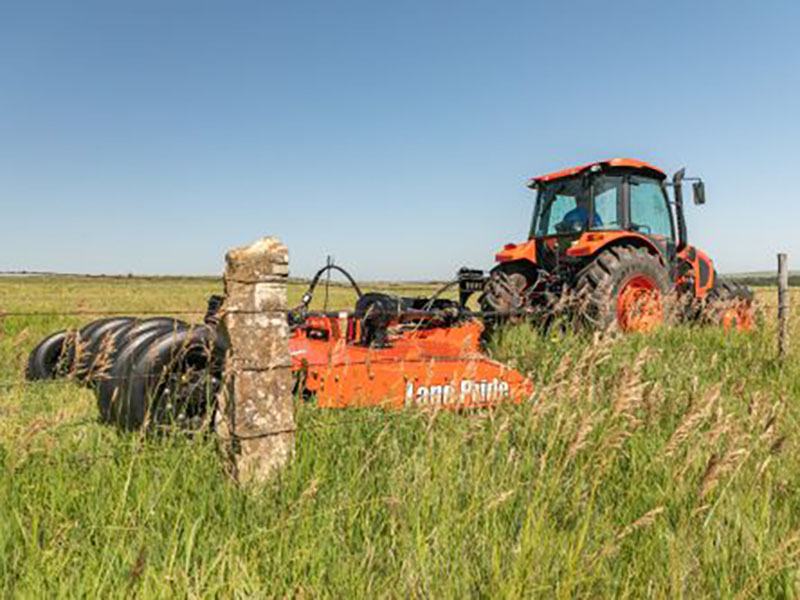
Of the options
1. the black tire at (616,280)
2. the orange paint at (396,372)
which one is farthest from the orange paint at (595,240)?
the orange paint at (396,372)

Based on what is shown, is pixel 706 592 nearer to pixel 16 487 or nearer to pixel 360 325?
pixel 16 487

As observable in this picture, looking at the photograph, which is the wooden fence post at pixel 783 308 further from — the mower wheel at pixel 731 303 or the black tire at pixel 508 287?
the black tire at pixel 508 287

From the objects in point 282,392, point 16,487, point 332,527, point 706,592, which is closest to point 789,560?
point 706,592

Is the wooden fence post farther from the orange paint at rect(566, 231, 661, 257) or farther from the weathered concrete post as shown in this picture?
the weathered concrete post

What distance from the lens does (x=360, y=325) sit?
472 centimetres

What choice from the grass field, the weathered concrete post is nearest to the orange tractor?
the weathered concrete post

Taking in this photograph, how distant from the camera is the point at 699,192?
751 cm

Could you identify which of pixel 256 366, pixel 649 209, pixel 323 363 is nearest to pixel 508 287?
pixel 649 209

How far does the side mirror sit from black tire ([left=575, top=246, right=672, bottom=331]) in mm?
1224

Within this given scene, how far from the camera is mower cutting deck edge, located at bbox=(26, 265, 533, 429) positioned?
2988 mm

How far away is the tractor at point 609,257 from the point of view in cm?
645

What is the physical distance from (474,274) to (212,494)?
488 centimetres

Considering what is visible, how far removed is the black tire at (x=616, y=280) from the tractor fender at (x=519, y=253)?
92cm

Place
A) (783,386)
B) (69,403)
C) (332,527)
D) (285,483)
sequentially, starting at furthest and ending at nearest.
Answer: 1. (69,403)
2. (783,386)
3. (285,483)
4. (332,527)
